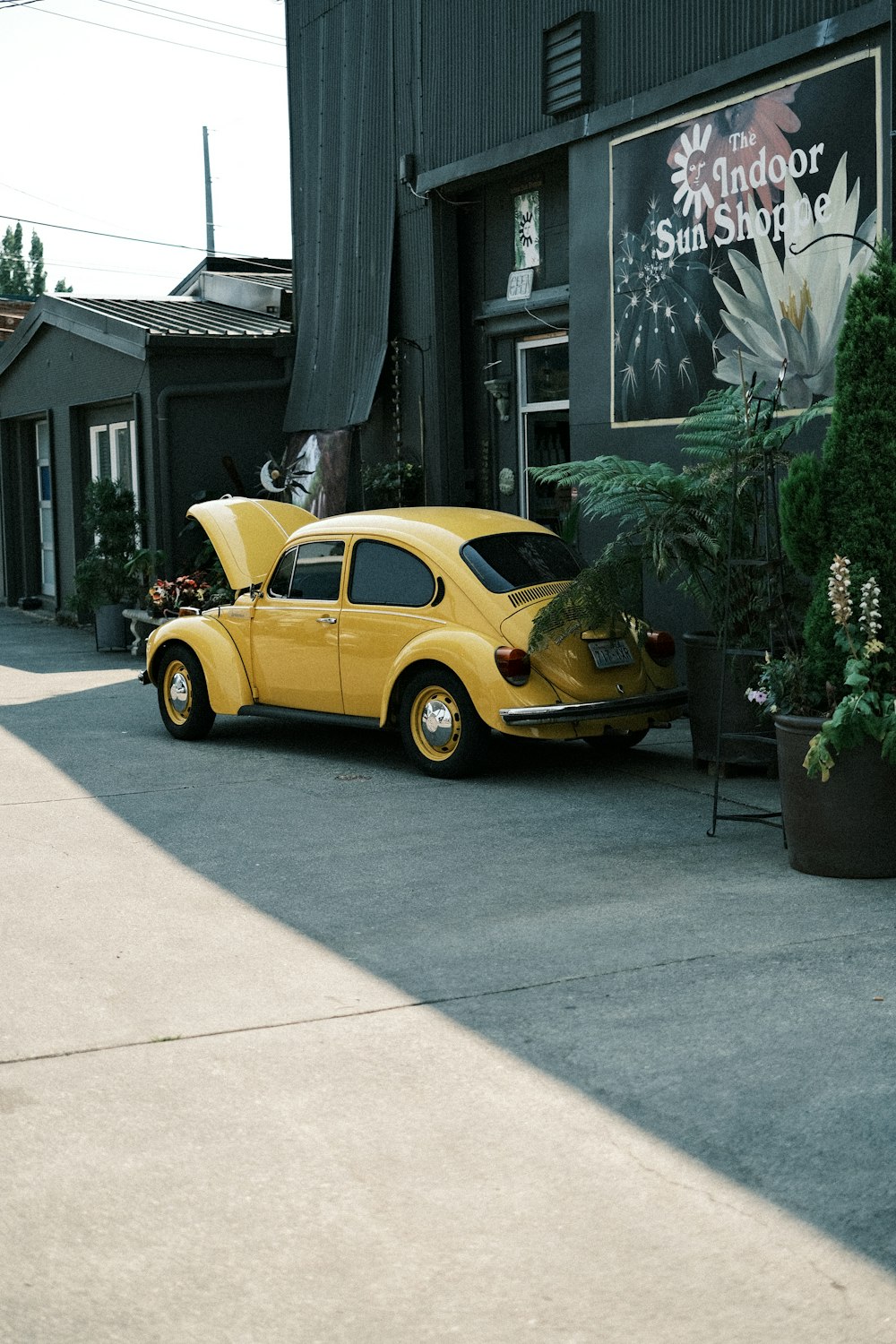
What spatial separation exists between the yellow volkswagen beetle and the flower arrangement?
2.31 meters

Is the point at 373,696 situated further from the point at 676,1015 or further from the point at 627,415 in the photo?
the point at 676,1015

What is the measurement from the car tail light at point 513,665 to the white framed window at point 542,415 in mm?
5267

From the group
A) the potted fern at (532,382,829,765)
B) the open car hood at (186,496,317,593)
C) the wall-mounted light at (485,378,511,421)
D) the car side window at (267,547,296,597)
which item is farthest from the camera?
the wall-mounted light at (485,378,511,421)

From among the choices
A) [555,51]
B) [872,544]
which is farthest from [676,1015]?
[555,51]

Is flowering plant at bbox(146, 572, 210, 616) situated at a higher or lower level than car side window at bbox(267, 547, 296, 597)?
lower

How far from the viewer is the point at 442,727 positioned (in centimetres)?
932

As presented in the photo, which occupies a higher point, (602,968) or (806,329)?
(806,329)

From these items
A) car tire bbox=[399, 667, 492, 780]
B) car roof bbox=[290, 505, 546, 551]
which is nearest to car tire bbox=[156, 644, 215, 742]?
car roof bbox=[290, 505, 546, 551]

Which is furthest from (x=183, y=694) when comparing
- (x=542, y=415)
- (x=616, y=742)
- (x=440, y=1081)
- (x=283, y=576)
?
(x=440, y=1081)

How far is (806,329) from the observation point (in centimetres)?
1039

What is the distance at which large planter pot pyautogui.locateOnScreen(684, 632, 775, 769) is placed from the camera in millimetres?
8688

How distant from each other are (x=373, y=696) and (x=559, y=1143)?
19.2 ft

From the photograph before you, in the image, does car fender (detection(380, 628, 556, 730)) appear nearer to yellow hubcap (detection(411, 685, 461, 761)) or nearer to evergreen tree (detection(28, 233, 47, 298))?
yellow hubcap (detection(411, 685, 461, 761))

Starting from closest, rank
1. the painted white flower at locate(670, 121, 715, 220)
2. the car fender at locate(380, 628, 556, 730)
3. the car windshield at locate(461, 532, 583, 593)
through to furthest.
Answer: the car fender at locate(380, 628, 556, 730) < the car windshield at locate(461, 532, 583, 593) < the painted white flower at locate(670, 121, 715, 220)
